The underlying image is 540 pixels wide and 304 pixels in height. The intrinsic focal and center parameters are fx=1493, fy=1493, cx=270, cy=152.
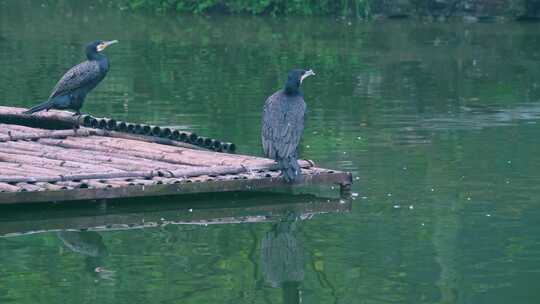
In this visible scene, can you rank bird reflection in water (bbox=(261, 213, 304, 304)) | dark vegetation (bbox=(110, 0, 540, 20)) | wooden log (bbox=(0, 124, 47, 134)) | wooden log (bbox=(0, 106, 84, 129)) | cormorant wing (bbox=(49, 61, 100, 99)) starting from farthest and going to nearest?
dark vegetation (bbox=(110, 0, 540, 20)) < wooden log (bbox=(0, 106, 84, 129)) < cormorant wing (bbox=(49, 61, 100, 99)) < wooden log (bbox=(0, 124, 47, 134)) < bird reflection in water (bbox=(261, 213, 304, 304))

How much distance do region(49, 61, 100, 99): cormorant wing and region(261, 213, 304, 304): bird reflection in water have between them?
Result: 3.95 metres

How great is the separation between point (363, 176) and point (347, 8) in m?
24.3

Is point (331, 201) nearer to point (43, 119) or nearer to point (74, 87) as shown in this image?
point (74, 87)

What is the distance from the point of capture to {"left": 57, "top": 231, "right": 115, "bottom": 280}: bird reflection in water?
10.7m

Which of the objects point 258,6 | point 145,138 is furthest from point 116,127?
point 258,6

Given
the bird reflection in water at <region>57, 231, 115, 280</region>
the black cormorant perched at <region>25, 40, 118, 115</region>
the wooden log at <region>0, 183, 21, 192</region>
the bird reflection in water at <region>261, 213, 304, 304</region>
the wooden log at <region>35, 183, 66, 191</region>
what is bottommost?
the bird reflection in water at <region>261, 213, 304, 304</region>

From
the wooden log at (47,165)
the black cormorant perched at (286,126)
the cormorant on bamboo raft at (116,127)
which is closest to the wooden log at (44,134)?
the cormorant on bamboo raft at (116,127)

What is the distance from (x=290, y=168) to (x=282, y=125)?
557 millimetres

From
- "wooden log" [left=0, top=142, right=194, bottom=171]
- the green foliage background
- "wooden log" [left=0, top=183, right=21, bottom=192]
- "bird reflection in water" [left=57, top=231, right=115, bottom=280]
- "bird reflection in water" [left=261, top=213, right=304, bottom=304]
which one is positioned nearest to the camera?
"bird reflection in water" [left=261, top=213, right=304, bottom=304]

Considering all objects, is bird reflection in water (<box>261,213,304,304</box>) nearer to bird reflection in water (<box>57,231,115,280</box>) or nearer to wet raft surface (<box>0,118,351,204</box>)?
wet raft surface (<box>0,118,351,204</box>)

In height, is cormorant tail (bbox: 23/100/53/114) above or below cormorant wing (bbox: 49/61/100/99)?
below

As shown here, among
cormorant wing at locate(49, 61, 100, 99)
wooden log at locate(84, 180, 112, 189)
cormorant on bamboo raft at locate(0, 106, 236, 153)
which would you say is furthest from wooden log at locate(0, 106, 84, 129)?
wooden log at locate(84, 180, 112, 189)

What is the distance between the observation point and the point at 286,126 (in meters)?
13.7

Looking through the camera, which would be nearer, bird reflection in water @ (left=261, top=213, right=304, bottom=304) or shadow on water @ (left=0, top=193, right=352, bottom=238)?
bird reflection in water @ (left=261, top=213, right=304, bottom=304)
